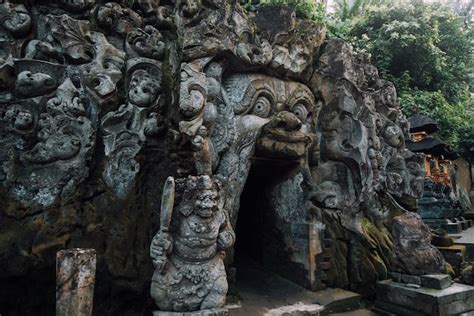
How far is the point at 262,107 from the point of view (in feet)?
18.3

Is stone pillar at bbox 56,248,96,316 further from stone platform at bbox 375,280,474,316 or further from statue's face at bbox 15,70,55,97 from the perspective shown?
stone platform at bbox 375,280,474,316

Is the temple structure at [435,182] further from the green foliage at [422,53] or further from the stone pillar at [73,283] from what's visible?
the stone pillar at [73,283]

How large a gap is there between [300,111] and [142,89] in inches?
110

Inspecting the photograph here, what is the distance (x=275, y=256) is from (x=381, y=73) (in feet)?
38.9

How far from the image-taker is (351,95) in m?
6.62

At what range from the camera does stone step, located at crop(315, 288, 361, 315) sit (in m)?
5.33

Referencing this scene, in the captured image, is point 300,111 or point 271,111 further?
point 300,111

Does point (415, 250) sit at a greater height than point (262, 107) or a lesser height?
lesser

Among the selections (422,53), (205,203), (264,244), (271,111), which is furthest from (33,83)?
(422,53)

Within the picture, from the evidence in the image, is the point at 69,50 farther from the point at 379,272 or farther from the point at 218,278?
the point at 379,272

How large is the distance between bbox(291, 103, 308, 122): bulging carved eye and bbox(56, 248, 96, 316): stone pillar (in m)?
4.26

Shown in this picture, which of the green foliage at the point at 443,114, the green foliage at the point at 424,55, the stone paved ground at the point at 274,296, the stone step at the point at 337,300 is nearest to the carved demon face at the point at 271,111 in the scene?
the stone paved ground at the point at 274,296

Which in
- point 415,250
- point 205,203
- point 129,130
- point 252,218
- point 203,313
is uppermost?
point 129,130

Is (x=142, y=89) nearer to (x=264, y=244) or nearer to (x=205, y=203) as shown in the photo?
(x=205, y=203)
